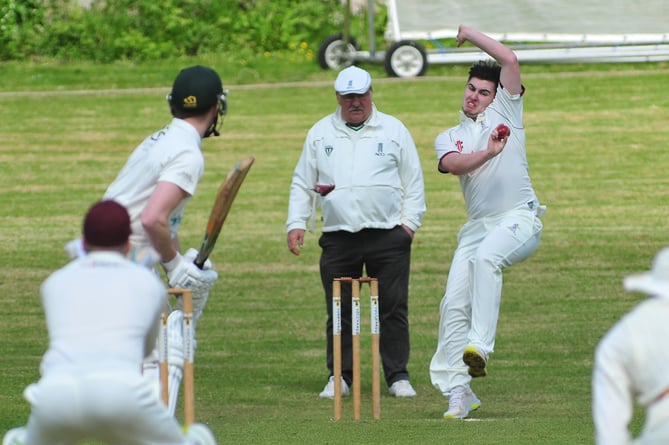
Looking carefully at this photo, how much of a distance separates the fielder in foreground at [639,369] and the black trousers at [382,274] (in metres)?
4.96

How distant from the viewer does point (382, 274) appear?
9.20 meters

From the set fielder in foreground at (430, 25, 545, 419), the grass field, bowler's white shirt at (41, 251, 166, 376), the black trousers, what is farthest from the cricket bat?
the black trousers

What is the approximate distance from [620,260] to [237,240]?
4.02 metres

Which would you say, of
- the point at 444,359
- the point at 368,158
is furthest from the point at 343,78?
the point at 444,359

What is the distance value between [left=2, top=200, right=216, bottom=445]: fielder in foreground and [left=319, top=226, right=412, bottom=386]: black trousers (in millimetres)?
4312

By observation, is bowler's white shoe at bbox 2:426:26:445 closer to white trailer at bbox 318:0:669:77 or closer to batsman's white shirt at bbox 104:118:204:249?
batsman's white shirt at bbox 104:118:204:249

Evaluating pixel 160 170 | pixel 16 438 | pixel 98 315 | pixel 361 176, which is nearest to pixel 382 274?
pixel 361 176

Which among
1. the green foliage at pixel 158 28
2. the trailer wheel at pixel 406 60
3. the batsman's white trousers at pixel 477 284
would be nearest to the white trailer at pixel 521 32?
the trailer wheel at pixel 406 60

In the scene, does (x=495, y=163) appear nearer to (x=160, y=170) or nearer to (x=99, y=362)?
(x=160, y=170)

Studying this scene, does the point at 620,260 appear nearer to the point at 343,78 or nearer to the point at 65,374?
the point at 343,78

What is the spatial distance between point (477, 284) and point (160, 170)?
236 cm

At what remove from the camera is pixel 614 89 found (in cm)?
2197

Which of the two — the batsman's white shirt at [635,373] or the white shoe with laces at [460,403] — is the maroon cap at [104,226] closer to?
the batsman's white shirt at [635,373]

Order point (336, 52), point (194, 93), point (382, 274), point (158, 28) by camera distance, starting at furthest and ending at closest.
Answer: point (158, 28) → point (336, 52) → point (382, 274) → point (194, 93)
